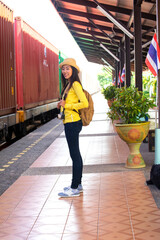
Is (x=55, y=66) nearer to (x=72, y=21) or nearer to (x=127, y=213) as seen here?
(x=72, y=21)

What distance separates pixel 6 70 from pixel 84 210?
21.0ft

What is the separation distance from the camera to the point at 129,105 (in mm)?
6887

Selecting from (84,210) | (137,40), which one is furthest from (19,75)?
(84,210)

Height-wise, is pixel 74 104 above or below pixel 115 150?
above

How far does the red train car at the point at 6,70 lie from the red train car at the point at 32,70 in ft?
3.35

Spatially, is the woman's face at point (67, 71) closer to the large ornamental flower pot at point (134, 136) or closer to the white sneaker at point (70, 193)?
the white sneaker at point (70, 193)

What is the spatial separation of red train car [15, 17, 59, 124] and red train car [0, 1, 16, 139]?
1.02m

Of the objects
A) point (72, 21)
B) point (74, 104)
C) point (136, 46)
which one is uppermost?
point (72, 21)

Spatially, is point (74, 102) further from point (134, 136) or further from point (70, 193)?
point (134, 136)

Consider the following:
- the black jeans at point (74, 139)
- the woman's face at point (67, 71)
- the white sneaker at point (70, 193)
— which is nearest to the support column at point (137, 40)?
the woman's face at point (67, 71)

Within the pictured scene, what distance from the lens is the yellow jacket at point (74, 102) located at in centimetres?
507

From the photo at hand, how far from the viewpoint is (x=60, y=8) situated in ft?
54.4

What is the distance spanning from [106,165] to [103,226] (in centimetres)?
325

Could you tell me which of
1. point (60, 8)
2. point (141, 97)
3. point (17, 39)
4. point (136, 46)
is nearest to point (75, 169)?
point (141, 97)
